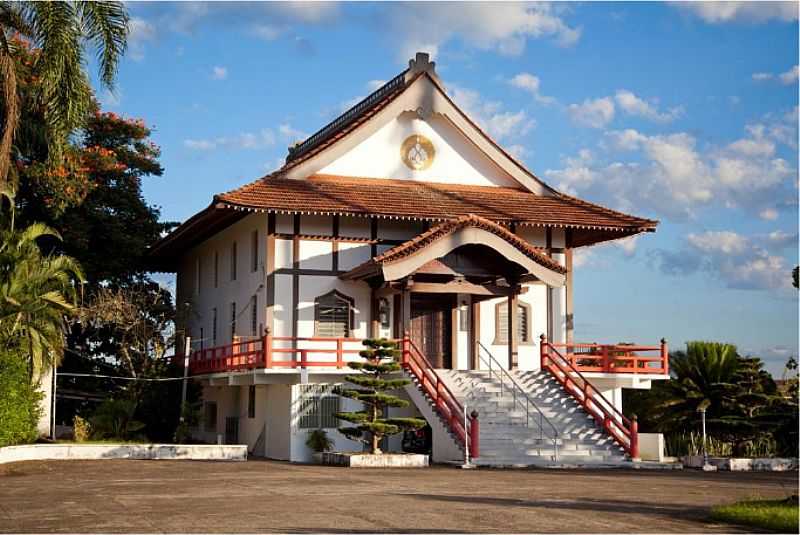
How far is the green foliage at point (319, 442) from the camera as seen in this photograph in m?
29.4

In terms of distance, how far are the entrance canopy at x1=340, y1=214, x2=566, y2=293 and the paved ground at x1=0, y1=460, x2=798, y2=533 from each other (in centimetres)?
645

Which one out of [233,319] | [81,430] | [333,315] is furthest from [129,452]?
[233,319]

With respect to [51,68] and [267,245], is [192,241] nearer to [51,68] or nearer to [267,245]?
[267,245]

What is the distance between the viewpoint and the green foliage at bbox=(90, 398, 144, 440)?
32438mm

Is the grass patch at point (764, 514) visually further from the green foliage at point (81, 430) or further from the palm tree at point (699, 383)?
the green foliage at point (81, 430)

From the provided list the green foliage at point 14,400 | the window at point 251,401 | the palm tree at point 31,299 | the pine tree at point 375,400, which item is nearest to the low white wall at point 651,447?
the pine tree at point 375,400

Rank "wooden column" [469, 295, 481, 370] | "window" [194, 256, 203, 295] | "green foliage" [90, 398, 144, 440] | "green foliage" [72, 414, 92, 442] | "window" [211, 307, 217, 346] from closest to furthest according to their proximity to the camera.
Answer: "green foliage" [72, 414, 92, 442] < "green foliage" [90, 398, 144, 440] < "wooden column" [469, 295, 481, 370] < "window" [211, 307, 217, 346] < "window" [194, 256, 203, 295]

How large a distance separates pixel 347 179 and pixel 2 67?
11397 mm

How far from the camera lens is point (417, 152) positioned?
34594 millimetres

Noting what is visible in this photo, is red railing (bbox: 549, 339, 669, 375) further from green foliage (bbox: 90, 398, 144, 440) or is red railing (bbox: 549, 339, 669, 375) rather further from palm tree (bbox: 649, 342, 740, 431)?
green foliage (bbox: 90, 398, 144, 440)

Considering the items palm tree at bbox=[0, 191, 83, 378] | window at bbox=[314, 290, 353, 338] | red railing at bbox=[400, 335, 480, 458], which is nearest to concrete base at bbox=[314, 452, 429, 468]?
red railing at bbox=[400, 335, 480, 458]

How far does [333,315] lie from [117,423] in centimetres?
685

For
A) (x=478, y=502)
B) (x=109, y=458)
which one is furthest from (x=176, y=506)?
(x=109, y=458)

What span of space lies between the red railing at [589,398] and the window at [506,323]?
127 centimetres
